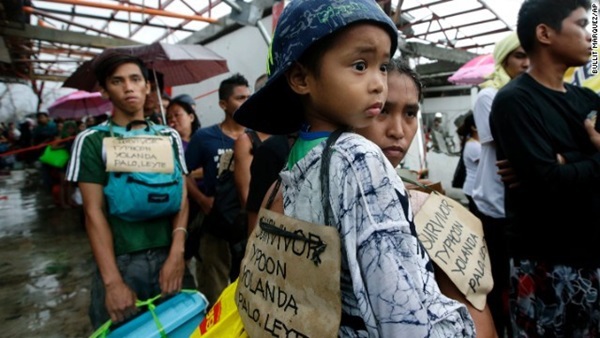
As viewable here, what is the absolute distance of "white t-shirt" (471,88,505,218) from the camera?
2191mm

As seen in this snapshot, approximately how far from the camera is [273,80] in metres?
0.94

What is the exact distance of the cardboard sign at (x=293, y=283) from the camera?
730 mm

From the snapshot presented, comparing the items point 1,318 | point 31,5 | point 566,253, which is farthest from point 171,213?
point 31,5

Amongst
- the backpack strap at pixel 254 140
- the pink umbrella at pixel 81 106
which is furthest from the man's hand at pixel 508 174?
the pink umbrella at pixel 81 106

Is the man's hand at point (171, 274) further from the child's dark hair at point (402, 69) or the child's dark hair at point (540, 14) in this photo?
the child's dark hair at point (540, 14)

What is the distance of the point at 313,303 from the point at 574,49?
5.41 ft

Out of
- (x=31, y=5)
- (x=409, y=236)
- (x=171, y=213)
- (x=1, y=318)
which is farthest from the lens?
(x=31, y=5)

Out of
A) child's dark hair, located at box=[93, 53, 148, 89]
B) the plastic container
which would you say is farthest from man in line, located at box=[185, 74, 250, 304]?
the plastic container

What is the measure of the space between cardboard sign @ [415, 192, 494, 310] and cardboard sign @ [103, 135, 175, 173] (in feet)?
4.47

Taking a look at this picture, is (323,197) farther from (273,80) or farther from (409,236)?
(273,80)

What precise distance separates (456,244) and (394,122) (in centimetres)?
39

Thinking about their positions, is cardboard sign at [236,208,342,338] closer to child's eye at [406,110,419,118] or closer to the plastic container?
child's eye at [406,110,419,118]

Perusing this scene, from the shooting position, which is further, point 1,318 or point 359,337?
point 1,318

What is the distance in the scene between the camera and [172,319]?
1.71m
